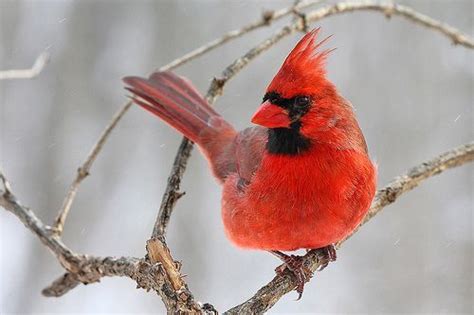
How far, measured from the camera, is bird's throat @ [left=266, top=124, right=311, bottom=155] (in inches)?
85.0

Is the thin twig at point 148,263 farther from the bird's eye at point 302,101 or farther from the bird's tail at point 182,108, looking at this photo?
the bird's tail at point 182,108

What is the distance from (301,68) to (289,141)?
0.22m

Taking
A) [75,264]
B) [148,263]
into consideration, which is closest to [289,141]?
[148,263]

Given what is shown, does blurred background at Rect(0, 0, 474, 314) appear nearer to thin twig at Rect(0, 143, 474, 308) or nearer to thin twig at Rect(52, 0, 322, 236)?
thin twig at Rect(52, 0, 322, 236)

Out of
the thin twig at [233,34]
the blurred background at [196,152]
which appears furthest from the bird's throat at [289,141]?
the blurred background at [196,152]

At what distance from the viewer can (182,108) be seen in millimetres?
2885

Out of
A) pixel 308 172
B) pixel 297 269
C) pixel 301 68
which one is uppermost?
pixel 301 68

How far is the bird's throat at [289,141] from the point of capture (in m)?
2.16

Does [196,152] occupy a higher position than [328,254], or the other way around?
[196,152]

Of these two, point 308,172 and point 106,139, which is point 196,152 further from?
point 308,172

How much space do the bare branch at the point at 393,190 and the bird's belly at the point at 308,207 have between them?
0.41 ft

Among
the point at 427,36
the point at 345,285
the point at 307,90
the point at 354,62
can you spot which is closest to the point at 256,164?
the point at 307,90

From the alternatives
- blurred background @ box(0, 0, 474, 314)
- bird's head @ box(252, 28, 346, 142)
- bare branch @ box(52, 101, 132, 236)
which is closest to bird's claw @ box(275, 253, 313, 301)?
bird's head @ box(252, 28, 346, 142)

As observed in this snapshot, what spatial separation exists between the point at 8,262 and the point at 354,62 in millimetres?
3853
